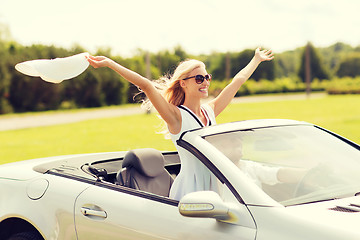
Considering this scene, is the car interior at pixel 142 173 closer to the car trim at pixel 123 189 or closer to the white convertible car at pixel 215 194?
the white convertible car at pixel 215 194

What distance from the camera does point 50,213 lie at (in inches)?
139

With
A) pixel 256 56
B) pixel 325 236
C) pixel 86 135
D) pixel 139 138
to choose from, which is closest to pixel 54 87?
pixel 86 135

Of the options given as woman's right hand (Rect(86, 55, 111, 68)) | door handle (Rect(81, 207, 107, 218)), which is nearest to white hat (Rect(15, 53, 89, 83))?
woman's right hand (Rect(86, 55, 111, 68))

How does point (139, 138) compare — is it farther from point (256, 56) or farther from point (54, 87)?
point (54, 87)

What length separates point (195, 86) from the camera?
3.99m

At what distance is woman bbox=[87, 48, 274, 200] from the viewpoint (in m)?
3.24

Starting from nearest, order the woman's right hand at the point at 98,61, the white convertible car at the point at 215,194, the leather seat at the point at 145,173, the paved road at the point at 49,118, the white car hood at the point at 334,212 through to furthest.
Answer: the white car hood at the point at 334,212, the white convertible car at the point at 215,194, the woman's right hand at the point at 98,61, the leather seat at the point at 145,173, the paved road at the point at 49,118

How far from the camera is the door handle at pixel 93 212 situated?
324 cm

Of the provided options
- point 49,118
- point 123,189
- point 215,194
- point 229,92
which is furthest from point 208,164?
point 49,118

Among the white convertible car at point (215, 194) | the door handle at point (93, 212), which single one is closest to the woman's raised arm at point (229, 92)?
the white convertible car at point (215, 194)

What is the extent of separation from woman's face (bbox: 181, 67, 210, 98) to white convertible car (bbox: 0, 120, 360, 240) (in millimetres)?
519

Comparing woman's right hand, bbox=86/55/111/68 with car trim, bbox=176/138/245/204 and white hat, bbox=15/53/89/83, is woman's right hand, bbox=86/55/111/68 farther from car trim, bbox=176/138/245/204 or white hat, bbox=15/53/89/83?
car trim, bbox=176/138/245/204

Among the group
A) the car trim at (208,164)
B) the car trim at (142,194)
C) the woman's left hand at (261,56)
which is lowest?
the car trim at (142,194)

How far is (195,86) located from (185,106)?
160 mm
